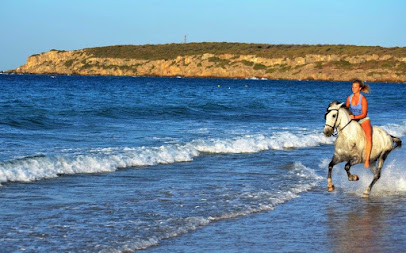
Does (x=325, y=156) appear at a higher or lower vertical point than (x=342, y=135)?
lower

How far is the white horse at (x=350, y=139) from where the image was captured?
12.0 m

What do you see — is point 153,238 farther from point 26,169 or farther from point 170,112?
point 170,112

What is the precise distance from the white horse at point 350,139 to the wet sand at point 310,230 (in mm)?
940

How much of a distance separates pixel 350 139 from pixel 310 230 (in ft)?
10.9

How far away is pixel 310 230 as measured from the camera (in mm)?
9469

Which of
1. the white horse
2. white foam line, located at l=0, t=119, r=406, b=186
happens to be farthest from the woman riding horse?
white foam line, located at l=0, t=119, r=406, b=186

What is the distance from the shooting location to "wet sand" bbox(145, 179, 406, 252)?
845 centimetres

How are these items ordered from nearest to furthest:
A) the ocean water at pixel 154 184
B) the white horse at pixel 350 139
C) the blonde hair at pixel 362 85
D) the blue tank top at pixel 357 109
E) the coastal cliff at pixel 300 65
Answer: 1. the ocean water at pixel 154 184
2. the white horse at pixel 350 139
3. the blonde hair at pixel 362 85
4. the blue tank top at pixel 357 109
5. the coastal cliff at pixel 300 65

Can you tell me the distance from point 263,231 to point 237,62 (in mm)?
184440

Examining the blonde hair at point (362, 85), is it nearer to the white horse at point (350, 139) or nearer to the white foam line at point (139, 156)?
the white horse at point (350, 139)

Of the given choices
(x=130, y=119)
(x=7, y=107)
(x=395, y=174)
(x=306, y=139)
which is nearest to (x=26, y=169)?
(x=395, y=174)

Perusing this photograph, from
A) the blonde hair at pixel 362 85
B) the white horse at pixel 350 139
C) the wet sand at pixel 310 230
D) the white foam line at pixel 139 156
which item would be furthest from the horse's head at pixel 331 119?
the white foam line at pixel 139 156

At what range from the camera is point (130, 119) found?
31359 millimetres

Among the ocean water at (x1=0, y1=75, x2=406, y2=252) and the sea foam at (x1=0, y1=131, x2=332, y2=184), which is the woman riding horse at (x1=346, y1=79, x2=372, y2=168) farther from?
the sea foam at (x1=0, y1=131, x2=332, y2=184)
